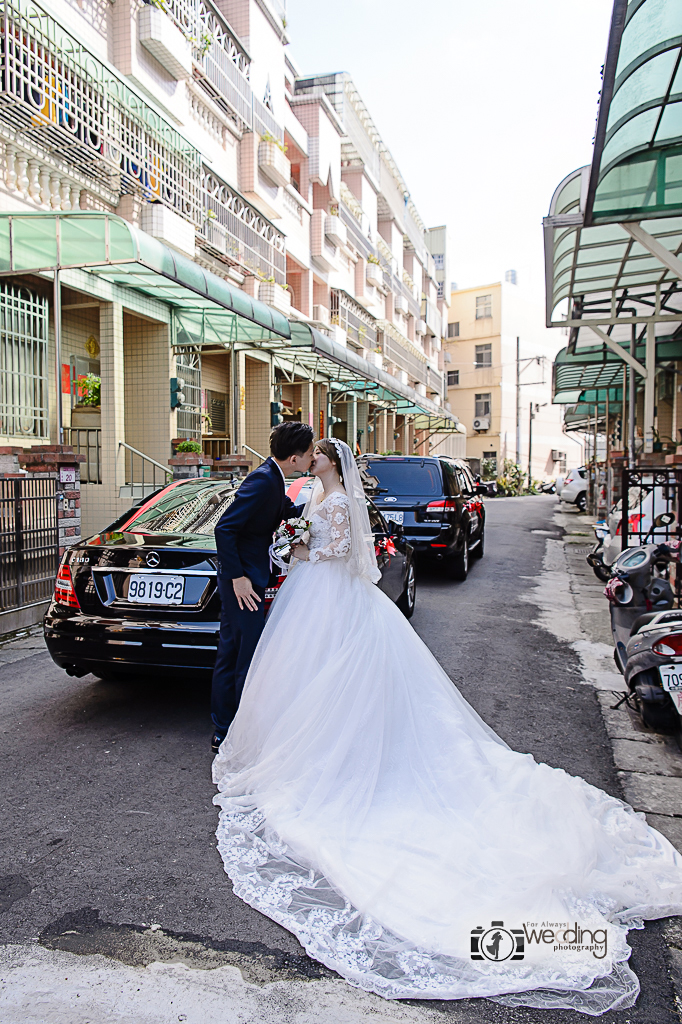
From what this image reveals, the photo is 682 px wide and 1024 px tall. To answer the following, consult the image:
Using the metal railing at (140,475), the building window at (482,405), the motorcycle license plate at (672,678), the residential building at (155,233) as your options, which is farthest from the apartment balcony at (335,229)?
the building window at (482,405)

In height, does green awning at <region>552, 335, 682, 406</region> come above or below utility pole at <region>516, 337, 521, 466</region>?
below

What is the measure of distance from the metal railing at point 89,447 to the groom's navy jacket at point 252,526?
9.42 m

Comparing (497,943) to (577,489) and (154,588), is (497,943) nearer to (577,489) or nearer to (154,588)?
(154,588)

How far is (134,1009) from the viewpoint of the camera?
206 centimetres

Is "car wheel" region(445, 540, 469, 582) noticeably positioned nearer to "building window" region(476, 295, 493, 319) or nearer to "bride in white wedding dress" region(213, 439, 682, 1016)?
"bride in white wedding dress" region(213, 439, 682, 1016)

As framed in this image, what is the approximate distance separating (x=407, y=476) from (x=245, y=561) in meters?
6.25

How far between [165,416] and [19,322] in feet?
12.4

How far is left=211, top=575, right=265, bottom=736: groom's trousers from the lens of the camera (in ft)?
12.5

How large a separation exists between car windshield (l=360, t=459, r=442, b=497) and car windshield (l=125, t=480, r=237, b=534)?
4.67m

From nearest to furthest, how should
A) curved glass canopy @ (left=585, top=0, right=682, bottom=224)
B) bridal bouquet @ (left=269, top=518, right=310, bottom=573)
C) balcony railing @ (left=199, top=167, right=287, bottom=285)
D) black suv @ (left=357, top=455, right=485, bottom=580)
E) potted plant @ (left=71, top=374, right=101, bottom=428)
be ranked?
bridal bouquet @ (left=269, top=518, right=310, bottom=573) → curved glass canopy @ (left=585, top=0, right=682, bottom=224) → black suv @ (left=357, top=455, right=485, bottom=580) → potted plant @ (left=71, top=374, right=101, bottom=428) → balcony railing @ (left=199, top=167, right=287, bottom=285)

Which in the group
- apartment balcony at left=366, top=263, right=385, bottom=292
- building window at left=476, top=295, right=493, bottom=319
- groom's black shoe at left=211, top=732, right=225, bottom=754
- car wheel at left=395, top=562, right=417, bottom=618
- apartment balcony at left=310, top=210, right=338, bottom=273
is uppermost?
building window at left=476, top=295, right=493, bottom=319

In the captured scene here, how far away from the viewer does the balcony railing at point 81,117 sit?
9.36m

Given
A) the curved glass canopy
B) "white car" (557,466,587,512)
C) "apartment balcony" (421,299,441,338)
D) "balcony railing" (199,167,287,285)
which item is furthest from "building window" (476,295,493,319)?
the curved glass canopy

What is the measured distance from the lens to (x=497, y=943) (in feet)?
7.42
